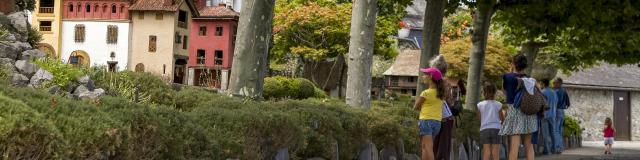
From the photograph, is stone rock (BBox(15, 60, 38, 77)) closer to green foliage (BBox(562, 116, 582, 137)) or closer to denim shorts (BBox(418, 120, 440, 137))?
denim shorts (BBox(418, 120, 440, 137))

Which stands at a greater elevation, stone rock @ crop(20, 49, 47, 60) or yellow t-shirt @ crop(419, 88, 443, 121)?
stone rock @ crop(20, 49, 47, 60)

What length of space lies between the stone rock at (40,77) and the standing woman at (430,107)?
468 cm

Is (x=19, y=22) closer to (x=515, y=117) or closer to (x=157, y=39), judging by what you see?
(x=515, y=117)

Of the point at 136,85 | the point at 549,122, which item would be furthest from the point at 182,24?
the point at 136,85

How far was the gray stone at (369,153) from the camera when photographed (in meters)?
11.1

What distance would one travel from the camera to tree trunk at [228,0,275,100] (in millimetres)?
11508

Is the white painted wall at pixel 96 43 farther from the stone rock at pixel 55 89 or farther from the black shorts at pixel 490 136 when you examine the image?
the stone rock at pixel 55 89

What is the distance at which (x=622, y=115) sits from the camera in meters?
46.2

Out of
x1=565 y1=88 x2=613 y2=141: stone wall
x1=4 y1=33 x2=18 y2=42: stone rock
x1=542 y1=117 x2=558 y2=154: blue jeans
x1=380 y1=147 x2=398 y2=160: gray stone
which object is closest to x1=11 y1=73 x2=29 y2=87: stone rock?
x1=4 y1=33 x2=18 y2=42: stone rock

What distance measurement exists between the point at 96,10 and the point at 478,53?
48162 millimetres

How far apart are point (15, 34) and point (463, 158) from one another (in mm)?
7690

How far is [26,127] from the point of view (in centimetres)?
449

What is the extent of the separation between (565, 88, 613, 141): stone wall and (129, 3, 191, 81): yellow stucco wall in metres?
30.0

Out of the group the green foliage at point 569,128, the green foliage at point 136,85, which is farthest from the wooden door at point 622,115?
the green foliage at point 136,85
